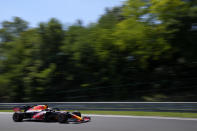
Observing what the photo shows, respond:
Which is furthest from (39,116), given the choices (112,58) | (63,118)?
(112,58)

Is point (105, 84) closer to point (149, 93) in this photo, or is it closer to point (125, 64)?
point (125, 64)

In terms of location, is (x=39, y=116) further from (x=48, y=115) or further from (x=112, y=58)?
(x=112, y=58)

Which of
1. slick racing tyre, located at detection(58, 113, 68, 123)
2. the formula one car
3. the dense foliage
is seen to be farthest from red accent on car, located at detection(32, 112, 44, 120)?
the dense foliage

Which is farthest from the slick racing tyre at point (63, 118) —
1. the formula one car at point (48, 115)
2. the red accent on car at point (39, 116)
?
the red accent on car at point (39, 116)

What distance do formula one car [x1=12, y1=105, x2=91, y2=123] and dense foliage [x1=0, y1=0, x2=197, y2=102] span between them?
12.5m

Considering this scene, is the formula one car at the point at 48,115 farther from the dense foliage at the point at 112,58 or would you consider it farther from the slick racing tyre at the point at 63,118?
the dense foliage at the point at 112,58

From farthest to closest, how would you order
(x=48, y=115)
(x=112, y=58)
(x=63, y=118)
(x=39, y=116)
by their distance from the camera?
(x=112, y=58) → (x=39, y=116) → (x=48, y=115) → (x=63, y=118)

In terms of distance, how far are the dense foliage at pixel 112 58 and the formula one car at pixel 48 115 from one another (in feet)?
40.9

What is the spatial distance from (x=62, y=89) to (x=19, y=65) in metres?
5.13

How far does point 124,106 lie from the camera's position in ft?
46.1

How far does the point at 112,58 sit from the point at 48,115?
14.2 meters

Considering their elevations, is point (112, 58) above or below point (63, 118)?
above

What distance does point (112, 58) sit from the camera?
24.4 m

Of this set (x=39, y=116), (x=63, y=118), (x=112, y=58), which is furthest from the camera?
(x=112, y=58)
